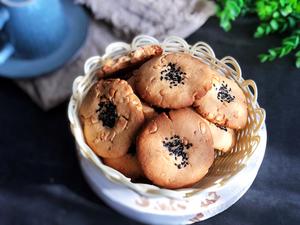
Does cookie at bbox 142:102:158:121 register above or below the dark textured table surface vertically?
above

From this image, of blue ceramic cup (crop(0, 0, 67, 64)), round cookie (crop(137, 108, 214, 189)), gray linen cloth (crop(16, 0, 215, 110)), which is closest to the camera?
round cookie (crop(137, 108, 214, 189))

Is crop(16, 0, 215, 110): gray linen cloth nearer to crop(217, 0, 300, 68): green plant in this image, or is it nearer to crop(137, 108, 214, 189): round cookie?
crop(217, 0, 300, 68): green plant

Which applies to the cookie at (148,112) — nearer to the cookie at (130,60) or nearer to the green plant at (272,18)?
the cookie at (130,60)

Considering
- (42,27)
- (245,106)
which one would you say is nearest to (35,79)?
(42,27)

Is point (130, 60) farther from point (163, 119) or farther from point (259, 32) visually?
point (259, 32)

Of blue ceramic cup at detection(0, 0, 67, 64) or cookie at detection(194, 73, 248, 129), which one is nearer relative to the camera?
cookie at detection(194, 73, 248, 129)

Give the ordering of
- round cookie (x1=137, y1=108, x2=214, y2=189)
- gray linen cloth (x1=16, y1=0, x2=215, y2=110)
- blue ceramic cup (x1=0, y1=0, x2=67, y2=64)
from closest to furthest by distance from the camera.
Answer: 1. round cookie (x1=137, y1=108, x2=214, y2=189)
2. blue ceramic cup (x1=0, y1=0, x2=67, y2=64)
3. gray linen cloth (x1=16, y1=0, x2=215, y2=110)

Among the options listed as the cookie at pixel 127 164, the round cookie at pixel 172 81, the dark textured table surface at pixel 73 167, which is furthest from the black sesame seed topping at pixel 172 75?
the dark textured table surface at pixel 73 167

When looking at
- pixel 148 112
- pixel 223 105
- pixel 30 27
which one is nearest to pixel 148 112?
pixel 148 112

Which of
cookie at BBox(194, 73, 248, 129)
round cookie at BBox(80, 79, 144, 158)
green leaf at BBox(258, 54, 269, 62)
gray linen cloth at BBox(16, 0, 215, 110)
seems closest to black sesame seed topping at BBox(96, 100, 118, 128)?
round cookie at BBox(80, 79, 144, 158)
